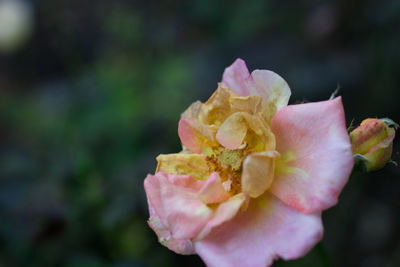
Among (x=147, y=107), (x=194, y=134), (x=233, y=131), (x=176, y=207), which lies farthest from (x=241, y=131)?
(x=147, y=107)

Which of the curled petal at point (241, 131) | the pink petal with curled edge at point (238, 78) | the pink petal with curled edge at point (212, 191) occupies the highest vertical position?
the pink petal with curled edge at point (238, 78)

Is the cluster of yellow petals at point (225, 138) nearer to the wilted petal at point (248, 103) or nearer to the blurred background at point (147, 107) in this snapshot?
the wilted petal at point (248, 103)

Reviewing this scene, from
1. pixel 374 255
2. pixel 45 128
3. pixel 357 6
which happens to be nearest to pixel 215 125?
pixel 374 255

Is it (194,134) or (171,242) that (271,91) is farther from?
(171,242)

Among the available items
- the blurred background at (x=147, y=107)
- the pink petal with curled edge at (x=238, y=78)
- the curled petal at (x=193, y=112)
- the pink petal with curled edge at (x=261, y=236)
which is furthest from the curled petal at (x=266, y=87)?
the blurred background at (x=147, y=107)

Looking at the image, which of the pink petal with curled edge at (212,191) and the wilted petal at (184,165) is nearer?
the pink petal with curled edge at (212,191)

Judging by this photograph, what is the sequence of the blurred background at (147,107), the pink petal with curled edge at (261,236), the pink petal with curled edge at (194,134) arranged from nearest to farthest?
the pink petal with curled edge at (261,236) < the pink petal with curled edge at (194,134) < the blurred background at (147,107)

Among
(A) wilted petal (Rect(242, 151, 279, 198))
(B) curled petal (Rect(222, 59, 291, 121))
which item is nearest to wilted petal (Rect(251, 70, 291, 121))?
(B) curled petal (Rect(222, 59, 291, 121))
